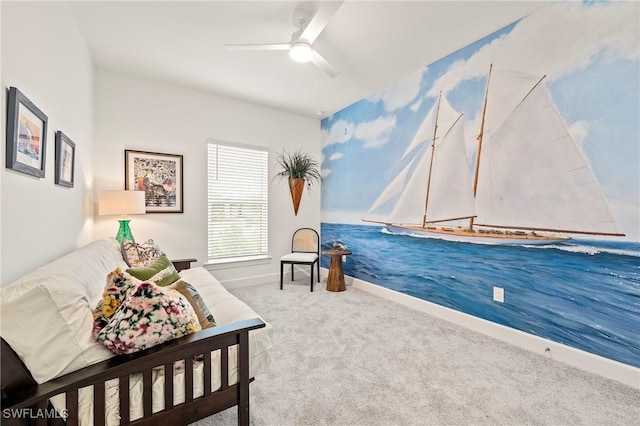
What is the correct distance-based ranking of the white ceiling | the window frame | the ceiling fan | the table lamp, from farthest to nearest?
the window frame → the table lamp → the white ceiling → the ceiling fan

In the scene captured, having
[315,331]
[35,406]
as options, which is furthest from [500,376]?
[35,406]

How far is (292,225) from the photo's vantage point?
4.28 m

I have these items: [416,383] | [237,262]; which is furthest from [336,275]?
[416,383]

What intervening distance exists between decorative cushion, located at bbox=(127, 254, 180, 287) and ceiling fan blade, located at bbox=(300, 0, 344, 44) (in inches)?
79.4

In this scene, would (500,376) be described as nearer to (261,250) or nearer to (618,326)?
(618,326)

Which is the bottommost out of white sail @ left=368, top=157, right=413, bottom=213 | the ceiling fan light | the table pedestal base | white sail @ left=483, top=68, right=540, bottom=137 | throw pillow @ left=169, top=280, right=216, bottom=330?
the table pedestal base

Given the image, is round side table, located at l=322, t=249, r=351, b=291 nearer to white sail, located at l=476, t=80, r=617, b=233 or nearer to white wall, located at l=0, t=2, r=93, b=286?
white sail, located at l=476, t=80, r=617, b=233

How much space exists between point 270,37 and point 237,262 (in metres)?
2.72

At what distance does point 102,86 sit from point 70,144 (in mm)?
1426

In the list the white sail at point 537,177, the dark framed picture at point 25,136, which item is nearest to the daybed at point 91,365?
the dark framed picture at point 25,136

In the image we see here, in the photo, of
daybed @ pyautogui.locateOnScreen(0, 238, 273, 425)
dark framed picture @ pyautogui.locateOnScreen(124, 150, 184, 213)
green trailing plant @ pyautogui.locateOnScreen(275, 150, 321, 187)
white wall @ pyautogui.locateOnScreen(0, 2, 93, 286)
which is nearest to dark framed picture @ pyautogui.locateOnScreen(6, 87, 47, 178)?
white wall @ pyautogui.locateOnScreen(0, 2, 93, 286)

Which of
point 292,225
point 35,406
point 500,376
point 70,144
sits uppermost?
point 70,144

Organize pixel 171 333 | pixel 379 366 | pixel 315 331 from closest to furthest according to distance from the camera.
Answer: pixel 171 333
pixel 379 366
pixel 315 331

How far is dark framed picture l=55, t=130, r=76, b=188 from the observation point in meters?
1.67
